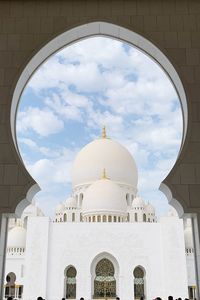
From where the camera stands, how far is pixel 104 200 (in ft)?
71.2

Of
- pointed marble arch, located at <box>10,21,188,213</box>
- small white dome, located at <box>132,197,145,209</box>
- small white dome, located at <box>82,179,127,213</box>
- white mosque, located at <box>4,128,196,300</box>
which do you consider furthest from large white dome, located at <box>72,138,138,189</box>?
pointed marble arch, located at <box>10,21,188,213</box>

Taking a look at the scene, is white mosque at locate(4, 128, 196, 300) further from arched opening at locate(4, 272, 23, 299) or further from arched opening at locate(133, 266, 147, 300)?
arched opening at locate(4, 272, 23, 299)

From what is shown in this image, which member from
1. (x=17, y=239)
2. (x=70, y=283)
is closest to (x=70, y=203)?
(x=17, y=239)

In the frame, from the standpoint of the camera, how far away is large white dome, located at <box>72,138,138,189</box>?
25.2 metres

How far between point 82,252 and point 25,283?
10.7ft

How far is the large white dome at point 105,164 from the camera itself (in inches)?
992

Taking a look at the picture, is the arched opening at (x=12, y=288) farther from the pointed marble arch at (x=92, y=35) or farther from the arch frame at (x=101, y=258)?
the pointed marble arch at (x=92, y=35)

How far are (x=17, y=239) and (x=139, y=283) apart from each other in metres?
8.52

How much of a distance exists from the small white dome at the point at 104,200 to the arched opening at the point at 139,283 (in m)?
4.05

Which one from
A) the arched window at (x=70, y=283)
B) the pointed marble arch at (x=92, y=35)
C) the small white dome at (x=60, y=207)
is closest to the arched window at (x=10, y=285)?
the arched window at (x=70, y=283)

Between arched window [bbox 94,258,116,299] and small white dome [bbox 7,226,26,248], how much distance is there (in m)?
6.02

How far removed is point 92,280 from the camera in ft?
60.5

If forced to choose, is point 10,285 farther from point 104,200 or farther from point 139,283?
point 139,283

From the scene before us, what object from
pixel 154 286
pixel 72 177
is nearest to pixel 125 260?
pixel 154 286
